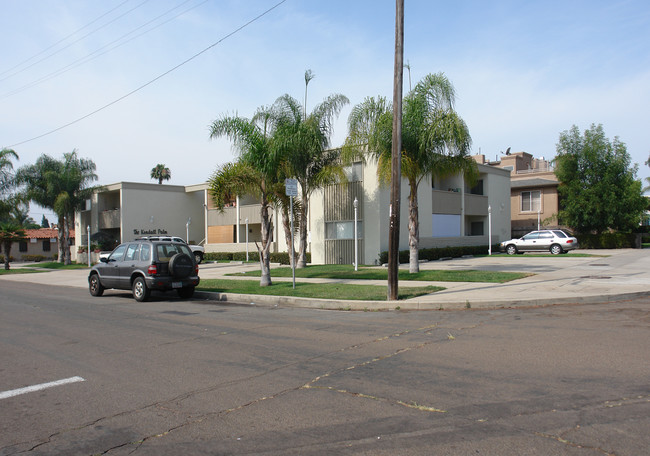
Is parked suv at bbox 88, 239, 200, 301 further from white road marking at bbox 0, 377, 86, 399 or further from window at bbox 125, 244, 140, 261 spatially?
white road marking at bbox 0, 377, 86, 399

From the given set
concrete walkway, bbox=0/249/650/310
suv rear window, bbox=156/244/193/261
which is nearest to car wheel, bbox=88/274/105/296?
suv rear window, bbox=156/244/193/261

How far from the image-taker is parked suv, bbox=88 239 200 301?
566 inches

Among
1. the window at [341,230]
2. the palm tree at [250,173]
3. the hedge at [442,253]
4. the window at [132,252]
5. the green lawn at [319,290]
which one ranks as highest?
the palm tree at [250,173]

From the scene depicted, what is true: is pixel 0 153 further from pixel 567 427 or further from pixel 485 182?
pixel 567 427

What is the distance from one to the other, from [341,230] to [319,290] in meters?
12.0

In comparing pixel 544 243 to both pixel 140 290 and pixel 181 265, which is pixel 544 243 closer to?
pixel 181 265

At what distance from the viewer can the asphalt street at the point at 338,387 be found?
4.13 metres

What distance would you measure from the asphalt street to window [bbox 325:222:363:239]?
16004 millimetres

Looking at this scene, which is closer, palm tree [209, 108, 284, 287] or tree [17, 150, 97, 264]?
A: palm tree [209, 108, 284, 287]

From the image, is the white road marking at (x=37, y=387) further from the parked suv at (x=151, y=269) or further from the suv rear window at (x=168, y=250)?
the suv rear window at (x=168, y=250)

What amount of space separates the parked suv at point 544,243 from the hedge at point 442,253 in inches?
71.2

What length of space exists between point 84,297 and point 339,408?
14079 mm

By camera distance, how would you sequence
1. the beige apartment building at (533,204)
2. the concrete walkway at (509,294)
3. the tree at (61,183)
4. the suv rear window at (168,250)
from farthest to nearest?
1. the beige apartment building at (533,204)
2. the tree at (61,183)
3. the suv rear window at (168,250)
4. the concrete walkway at (509,294)

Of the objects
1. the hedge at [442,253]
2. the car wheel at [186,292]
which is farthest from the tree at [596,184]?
the car wheel at [186,292]
